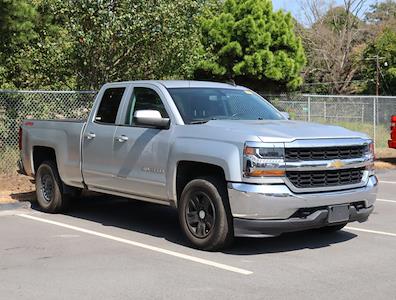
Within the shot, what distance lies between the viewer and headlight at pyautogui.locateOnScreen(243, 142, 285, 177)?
6238 millimetres

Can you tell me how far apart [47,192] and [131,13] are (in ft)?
15.9

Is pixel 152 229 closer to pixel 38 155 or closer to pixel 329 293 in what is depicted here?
pixel 38 155

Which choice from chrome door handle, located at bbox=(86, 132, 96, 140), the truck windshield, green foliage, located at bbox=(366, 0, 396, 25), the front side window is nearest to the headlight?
the truck windshield

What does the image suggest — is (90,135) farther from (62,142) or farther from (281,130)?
(281,130)

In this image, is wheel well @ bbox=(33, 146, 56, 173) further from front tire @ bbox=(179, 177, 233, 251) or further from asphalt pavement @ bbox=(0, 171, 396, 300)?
front tire @ bbox=(179, 177, 233, 251)

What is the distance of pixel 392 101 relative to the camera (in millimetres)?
21891

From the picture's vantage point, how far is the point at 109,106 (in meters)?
8.47

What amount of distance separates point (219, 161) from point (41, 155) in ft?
14.3

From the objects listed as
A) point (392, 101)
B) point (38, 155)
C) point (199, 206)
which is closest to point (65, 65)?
point (38, 155)

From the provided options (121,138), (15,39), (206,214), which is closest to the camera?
(206,214)

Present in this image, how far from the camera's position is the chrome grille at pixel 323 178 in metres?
6.39

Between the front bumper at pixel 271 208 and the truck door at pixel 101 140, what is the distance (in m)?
2.33

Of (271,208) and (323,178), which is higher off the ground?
(323,178)

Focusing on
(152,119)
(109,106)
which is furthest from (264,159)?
(109,106)
